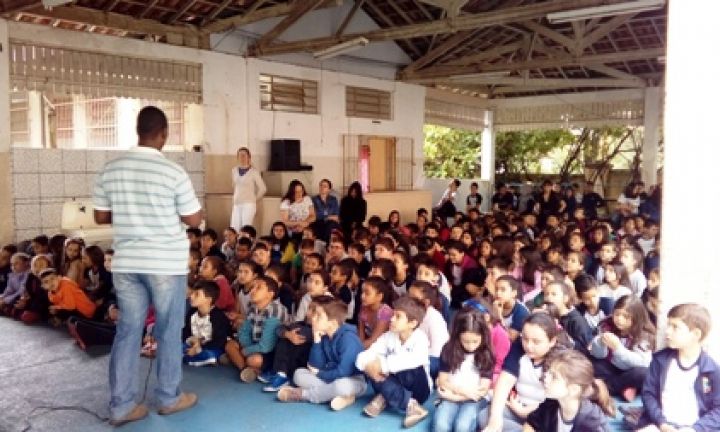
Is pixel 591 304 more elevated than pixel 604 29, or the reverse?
pixel 604 29

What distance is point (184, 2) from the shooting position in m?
7.15

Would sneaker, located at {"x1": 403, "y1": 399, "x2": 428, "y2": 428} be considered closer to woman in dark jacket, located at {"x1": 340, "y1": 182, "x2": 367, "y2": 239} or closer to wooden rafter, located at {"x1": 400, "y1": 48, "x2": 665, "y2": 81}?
woman in dark jacket, located at {"x1": 340, "y1": 182, "x2": 367, "y2": 239}

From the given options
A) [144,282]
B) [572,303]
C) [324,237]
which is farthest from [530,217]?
[144,282]

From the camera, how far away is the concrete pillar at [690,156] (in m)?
2.43

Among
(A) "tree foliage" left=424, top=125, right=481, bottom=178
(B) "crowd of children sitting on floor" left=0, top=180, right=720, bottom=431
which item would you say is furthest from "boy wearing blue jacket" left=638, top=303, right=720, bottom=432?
(A) "tree foliage" left=424, top=125, right=481, bottom=178

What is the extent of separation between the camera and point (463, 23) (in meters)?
6.77

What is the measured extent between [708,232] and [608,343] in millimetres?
941

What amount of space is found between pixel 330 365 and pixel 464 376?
793 mm

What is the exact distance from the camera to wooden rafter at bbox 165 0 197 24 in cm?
719

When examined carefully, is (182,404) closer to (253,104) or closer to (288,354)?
(288,354)

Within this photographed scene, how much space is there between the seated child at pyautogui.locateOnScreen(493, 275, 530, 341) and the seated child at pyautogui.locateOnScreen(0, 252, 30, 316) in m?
4.06

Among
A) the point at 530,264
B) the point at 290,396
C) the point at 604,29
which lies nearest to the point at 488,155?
the point at 604,29

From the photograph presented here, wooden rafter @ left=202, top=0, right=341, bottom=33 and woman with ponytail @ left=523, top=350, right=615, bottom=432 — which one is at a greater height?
wooden rafter @ left=202, top=0, right=341, bottom=33

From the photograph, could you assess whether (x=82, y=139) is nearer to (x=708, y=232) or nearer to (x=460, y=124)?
(x=460, y=124)
